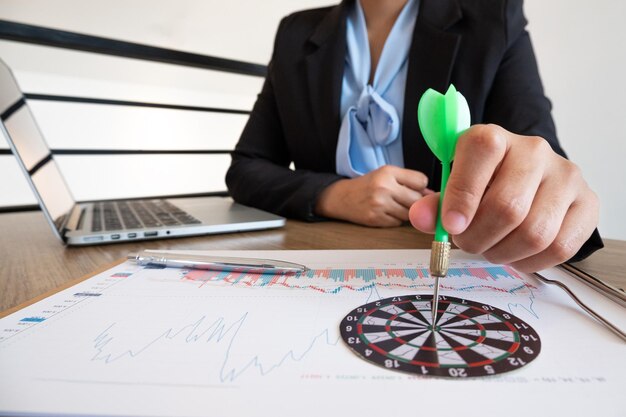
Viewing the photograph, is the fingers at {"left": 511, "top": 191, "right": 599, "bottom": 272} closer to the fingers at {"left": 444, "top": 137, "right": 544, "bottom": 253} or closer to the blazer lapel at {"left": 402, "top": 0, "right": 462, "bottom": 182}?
the fingers at {"left": 444, "top": 137, "right": 544, "bottom": 253}

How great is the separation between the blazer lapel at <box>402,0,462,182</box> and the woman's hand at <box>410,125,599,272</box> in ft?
1.45

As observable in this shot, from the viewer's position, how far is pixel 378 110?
80 centimetres

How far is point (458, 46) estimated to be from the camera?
0.77m

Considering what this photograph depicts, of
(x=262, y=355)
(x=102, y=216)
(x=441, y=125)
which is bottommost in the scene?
(x=102, y=216)

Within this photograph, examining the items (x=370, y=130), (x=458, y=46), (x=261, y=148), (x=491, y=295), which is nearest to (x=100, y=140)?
(x=261, y=148)

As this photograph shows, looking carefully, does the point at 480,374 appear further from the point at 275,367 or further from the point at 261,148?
the point at 261,148

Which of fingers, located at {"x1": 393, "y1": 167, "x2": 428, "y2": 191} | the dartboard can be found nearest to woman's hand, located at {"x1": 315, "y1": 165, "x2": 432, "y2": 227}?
fingers, located at {"x1": 393, "y1": 167, "x2": 428, "y2": 191}

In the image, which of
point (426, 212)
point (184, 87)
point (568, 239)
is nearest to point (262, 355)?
point (426, 212)

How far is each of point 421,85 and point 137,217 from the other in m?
0.57

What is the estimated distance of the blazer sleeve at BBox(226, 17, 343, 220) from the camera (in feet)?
2.42

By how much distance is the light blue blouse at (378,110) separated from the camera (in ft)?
2.65

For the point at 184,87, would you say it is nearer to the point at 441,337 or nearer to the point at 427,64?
the point at 427,64

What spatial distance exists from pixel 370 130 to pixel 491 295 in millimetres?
549

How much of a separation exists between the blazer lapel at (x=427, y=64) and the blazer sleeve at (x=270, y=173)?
0.55ft
